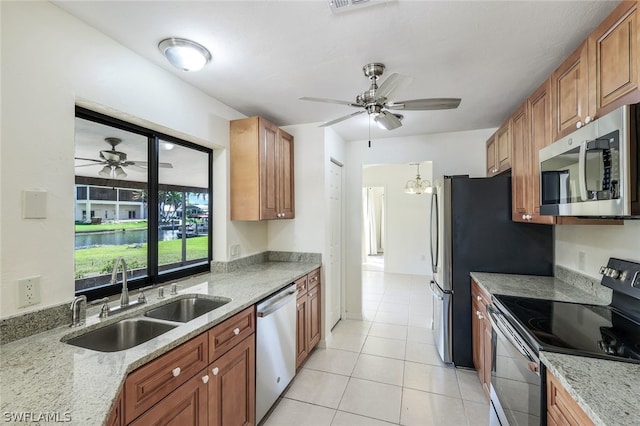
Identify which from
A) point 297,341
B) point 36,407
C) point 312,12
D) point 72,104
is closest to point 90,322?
point 36,407

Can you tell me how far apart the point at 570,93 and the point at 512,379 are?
5.62ft

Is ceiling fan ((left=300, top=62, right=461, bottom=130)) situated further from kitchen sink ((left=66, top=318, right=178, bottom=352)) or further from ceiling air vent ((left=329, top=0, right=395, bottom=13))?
kitchen sink ((left=66, top=318, right=178, bottom=352))

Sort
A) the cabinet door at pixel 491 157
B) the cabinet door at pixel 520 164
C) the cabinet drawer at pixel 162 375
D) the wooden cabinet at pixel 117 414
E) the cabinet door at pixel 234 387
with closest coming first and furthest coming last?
the wooden cabinet at pixel 117 414, the cabinet drawer at pixel 162 375, the cabinet door at pixel 234 387, the cabinet door at pixel 520 164, the cabinet door at pixel 491 157

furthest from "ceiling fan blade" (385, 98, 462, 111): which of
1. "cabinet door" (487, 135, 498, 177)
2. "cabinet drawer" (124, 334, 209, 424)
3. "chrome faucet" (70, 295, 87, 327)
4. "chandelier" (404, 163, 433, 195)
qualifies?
"chandelier" (404, 163, 433, 195)

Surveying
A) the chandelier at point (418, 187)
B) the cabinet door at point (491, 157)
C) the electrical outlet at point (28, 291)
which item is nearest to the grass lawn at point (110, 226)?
the electrical outlet at point (28, 291)

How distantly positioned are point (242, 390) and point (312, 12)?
2.21 meters

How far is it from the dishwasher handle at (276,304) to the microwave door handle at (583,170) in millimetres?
1915

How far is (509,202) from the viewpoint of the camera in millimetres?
2543

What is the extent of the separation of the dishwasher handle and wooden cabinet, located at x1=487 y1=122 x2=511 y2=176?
7.68 feet

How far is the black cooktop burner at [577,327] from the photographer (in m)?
1.22

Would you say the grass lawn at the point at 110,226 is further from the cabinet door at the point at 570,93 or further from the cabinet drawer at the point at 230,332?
the cabinet door at the point at 570,93

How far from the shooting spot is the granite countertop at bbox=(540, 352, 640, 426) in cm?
85

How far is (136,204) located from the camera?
201cm

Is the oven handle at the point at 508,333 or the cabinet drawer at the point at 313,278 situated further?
the cabinet drawer at the point at 313,278
